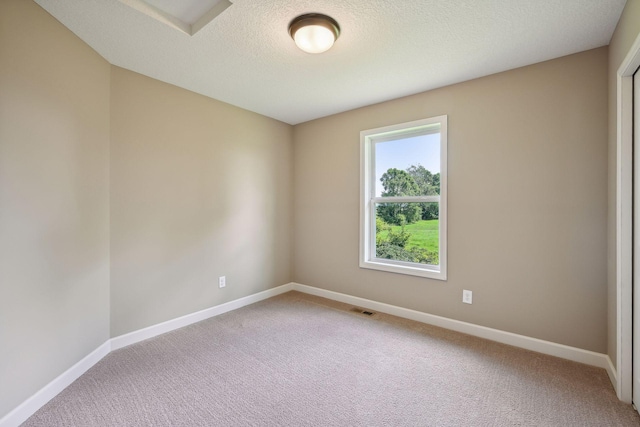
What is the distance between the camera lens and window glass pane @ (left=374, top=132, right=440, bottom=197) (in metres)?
3.03

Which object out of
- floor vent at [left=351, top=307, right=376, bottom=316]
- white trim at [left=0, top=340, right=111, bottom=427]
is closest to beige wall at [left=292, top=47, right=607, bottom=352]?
floor vent at [left=351, top=307, right=376, bottom=316]

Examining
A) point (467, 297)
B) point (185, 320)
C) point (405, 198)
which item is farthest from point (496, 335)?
point (185, 320)

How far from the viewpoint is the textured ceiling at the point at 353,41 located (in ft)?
5.66

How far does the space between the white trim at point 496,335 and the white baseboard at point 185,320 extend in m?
1.04

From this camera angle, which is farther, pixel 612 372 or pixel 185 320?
pixel 185 320

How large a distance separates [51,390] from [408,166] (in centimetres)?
359

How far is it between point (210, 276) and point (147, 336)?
80 centimetres

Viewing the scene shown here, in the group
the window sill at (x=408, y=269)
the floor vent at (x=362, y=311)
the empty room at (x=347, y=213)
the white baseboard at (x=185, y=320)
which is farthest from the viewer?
the floor vent at (x=362, y=311)

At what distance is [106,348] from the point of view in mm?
2330

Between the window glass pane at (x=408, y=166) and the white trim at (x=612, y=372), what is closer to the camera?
the white trim at (x=612, y=372)

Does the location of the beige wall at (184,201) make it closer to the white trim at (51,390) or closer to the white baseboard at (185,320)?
the white baseboard at (185,320)

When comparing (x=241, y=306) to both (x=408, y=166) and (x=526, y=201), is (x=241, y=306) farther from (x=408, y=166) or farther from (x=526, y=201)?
(x=526, y=201)

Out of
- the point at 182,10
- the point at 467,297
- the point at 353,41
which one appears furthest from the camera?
the point at 467,297

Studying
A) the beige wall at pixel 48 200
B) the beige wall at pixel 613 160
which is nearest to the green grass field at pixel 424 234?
the beige wall at pixel 613 160
